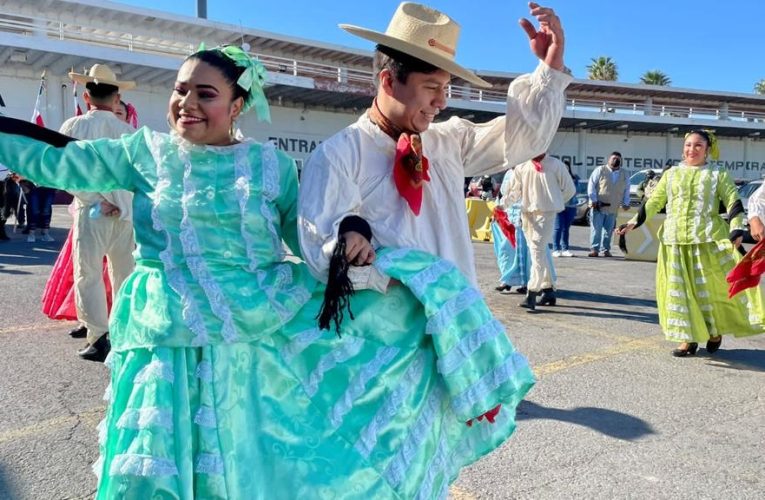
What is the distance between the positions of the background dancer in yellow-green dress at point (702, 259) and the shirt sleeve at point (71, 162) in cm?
454

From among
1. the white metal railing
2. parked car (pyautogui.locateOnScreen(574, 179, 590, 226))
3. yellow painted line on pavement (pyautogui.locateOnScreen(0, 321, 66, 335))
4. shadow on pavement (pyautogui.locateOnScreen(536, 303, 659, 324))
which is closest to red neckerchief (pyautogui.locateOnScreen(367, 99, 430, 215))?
yellow painted line on pavement (pyautogui.locateOnScreen(0, 321, 66, 335))

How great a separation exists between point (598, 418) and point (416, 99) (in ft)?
8.28

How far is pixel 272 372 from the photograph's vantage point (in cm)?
212

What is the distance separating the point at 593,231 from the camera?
44.0 ft

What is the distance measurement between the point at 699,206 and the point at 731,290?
703mm

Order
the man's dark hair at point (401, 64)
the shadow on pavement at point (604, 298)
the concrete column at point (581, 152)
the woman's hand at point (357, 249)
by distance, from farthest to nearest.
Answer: the concrete column at point (581, 152) < the shadow on pavement at point (604, 298) < the man's dark hair at point (401, 64) < the woman's hand at point (357, 249)

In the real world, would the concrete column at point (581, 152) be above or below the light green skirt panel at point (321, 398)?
above

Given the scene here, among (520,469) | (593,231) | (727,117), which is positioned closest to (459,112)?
(727,117)

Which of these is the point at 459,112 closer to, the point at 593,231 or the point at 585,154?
the point at 585,154

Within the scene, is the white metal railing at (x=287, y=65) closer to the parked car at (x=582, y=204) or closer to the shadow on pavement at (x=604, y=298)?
the parked car at (x=582, y=204)

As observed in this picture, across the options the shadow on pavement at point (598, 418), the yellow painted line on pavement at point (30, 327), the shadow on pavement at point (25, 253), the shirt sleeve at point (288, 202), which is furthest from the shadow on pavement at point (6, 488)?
the shadow on pavement at point (25, 253)

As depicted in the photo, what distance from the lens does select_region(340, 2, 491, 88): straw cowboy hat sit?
215cm

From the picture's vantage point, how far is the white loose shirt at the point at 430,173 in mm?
2076

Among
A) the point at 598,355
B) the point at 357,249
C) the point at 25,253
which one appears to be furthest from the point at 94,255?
the point at 25,253
